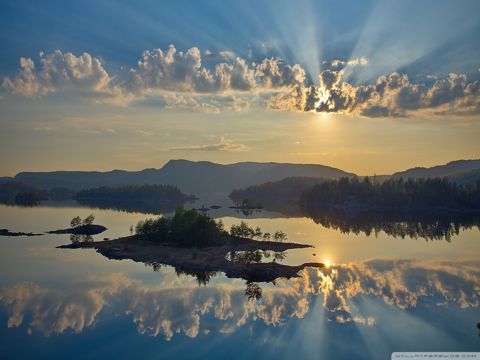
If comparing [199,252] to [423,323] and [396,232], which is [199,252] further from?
[396,232]

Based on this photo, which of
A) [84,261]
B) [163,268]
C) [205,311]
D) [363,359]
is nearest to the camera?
[363,359]

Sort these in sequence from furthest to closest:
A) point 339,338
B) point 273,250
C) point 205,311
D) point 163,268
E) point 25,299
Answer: point 273,250 < point 163,268 < point 25,299 < point 205,311 < point 339,338

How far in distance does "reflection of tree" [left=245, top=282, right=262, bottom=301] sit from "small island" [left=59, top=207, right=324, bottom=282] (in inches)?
Answer: 129

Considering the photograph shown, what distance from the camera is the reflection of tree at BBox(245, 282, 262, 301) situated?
5481 centimetres

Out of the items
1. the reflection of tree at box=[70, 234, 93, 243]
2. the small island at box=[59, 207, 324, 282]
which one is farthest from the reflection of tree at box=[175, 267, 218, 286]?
the reflection of tree at box=[70, 234, 93, 243]

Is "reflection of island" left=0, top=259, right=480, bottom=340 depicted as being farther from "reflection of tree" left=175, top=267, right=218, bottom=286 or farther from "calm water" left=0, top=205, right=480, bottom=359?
"reflection of tree" left=175, top=267, right=218, bottom=286

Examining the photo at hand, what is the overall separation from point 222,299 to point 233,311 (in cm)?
515

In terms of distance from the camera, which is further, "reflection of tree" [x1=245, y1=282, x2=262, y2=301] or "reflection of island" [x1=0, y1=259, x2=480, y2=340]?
"reflection of tree" [x1=245, y1=282, x2=262, y2=301]

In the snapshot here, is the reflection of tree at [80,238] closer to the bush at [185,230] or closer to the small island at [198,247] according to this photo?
the small island at [198,247]

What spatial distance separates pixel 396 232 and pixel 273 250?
55.6 meters

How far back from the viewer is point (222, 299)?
53938mm

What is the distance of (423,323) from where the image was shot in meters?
44.8

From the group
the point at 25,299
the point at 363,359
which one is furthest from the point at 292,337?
the point at 25,299

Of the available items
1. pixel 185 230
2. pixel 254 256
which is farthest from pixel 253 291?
pixel 185 230
